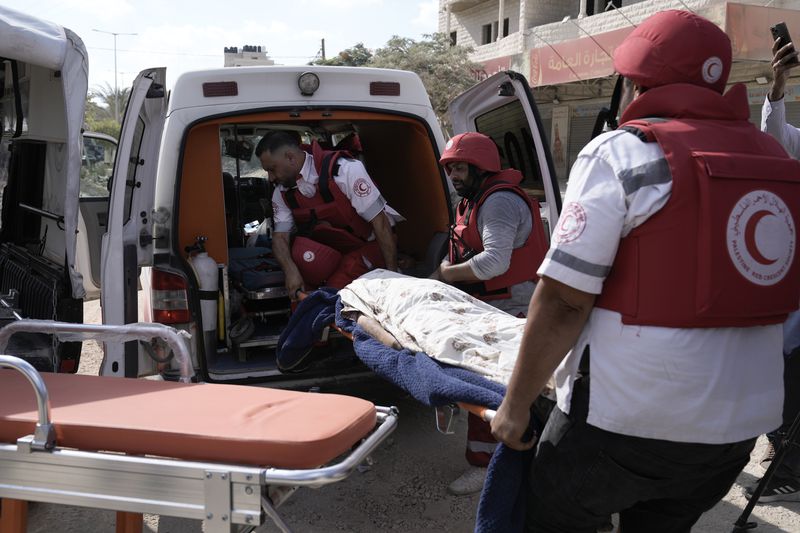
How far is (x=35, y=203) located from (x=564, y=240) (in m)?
4.33

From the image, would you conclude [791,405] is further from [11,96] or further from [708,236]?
[11,96]

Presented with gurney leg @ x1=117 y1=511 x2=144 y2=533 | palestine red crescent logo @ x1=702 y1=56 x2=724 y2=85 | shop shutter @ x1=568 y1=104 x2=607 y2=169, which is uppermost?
shop shutter @ x1=568 y1=104 x2=607 y2=169

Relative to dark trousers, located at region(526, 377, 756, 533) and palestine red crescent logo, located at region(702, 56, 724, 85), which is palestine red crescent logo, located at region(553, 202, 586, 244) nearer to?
dark trousers, located at region(526, 377, 756, 533)

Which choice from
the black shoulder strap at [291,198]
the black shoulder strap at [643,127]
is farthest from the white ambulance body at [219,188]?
the black shoulder strap at [643,127]

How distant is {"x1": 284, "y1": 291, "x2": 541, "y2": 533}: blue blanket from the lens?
1991 mm

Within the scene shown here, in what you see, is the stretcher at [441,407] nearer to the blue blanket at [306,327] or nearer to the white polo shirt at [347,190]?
the blue blanket at [306,327]

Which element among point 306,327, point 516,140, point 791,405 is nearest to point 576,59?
point 516,140

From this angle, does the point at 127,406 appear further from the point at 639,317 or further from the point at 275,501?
the point at 639,317

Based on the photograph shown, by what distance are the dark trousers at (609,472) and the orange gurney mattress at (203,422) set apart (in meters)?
0.56

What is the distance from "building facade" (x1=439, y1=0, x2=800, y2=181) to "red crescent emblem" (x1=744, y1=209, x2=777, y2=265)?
1061 centimetres

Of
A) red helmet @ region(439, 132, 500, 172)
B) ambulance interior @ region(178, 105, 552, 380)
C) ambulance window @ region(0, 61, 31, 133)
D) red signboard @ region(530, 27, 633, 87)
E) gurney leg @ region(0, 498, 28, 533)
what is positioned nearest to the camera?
gurney leg @ region(0, 498, 28, 533)

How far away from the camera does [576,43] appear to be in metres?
19.6

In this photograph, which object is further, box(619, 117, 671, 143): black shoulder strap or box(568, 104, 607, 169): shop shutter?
box(568, 104, 607, 169): shop shutter

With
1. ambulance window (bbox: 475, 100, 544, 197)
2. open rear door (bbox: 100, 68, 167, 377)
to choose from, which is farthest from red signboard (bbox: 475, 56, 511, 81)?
open rear door (bbox: 100, 68, 167, 377)
